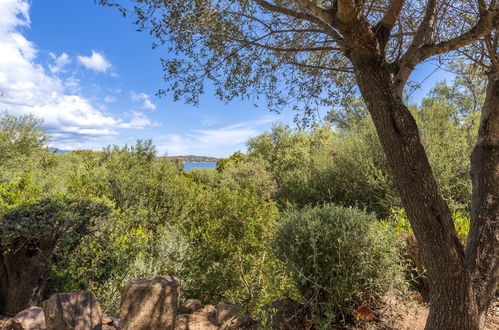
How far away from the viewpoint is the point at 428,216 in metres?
2.13

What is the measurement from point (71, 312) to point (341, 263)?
278 cm

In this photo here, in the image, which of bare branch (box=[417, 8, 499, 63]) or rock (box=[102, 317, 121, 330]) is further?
rock (box=[102, 317, 121, 330])

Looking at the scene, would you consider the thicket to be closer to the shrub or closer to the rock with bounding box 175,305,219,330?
the shrub

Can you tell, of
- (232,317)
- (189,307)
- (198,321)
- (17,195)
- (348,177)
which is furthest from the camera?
(348,177)

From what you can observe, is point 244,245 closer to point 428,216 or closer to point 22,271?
point 428,216

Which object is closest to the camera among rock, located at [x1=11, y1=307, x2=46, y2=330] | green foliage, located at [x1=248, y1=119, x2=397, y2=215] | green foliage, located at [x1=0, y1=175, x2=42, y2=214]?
rock, located at [x1=11, y1=307, x2=46, y2=330]

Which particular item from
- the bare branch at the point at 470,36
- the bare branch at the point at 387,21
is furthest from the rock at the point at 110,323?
the bare branch at the point at 470,36

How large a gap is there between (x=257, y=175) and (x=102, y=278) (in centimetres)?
1430

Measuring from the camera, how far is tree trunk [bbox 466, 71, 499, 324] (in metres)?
2.28

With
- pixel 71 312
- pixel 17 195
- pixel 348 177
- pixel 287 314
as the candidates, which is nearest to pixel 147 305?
pixel 71 312

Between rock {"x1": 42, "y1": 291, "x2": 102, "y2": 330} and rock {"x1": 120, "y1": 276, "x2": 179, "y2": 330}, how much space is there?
373 mm

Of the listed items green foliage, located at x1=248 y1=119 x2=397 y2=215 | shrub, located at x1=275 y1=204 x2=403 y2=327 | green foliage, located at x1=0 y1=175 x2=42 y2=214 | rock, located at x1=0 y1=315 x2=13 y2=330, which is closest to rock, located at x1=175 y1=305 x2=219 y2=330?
shrub, located at x1=275 y1=204 x2=403 y2=327

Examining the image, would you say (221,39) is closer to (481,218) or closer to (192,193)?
(481,218)

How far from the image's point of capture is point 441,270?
84.2 inches
